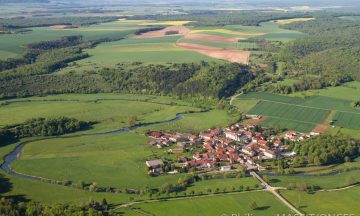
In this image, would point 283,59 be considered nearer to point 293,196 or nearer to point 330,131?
point 330,131

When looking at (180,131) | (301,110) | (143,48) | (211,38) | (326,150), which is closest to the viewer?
(326,150)

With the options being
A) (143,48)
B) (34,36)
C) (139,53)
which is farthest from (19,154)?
(34,36)

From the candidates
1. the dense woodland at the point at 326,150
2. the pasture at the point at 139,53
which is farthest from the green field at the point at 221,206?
the pasture at the point at 139,53

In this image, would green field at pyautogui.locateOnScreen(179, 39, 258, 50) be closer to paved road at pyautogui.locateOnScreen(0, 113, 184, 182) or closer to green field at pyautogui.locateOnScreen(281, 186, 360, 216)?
paved road at pyautogui.locateOnScreen(0, 113, 184, 182)

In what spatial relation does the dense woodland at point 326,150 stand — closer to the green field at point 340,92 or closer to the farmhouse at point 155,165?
the farmhouse at point 155,165

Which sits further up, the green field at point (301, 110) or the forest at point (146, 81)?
the forest at point (146, 81)

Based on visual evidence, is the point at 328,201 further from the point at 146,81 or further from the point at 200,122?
the point at 146,81
